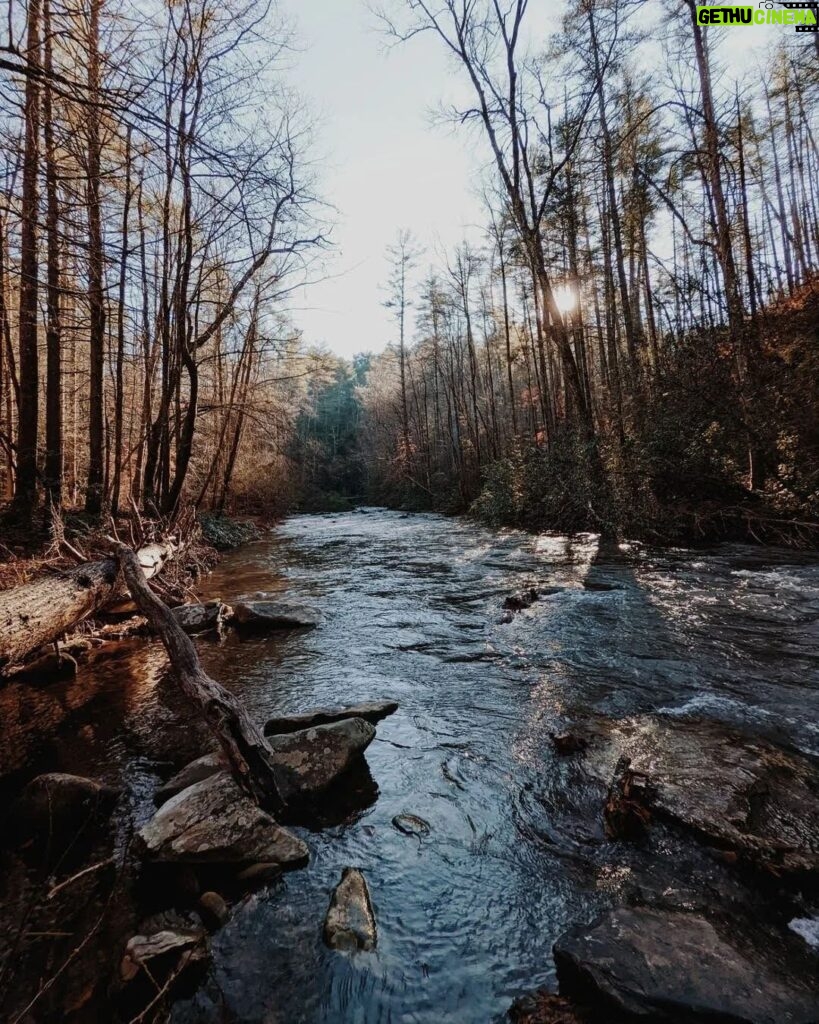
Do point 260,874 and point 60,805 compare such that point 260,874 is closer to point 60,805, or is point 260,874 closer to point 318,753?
point 318,753

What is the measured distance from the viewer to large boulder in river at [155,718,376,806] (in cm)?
274

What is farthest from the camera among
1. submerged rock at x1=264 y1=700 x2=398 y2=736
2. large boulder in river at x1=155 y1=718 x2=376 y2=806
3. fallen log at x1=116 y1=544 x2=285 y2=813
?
submerged rock at x1=264 y1=700 x2=398 y2=736

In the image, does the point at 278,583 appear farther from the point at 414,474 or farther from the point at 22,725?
the point at 414,474

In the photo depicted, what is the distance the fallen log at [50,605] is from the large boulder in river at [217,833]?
102 inches

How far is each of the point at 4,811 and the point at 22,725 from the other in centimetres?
119

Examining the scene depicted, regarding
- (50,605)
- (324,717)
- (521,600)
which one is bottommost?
(324,717)

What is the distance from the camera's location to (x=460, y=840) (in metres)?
2.40

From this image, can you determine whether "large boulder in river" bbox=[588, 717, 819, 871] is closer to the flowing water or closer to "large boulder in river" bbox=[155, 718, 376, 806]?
the flowing water

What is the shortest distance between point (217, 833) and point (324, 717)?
1.21 metres

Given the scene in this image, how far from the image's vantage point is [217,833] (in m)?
2.24

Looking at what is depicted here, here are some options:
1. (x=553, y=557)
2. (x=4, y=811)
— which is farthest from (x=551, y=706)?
(x=553, y=557)

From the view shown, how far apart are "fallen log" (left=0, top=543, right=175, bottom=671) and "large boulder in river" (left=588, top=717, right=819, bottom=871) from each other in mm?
4537

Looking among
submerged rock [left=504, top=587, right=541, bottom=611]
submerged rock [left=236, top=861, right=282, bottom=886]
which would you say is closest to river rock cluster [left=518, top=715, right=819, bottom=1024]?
submerged rock [left=236, top=861, right=282, bottom=886]

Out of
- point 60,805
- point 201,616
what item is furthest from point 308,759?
point 201,616
